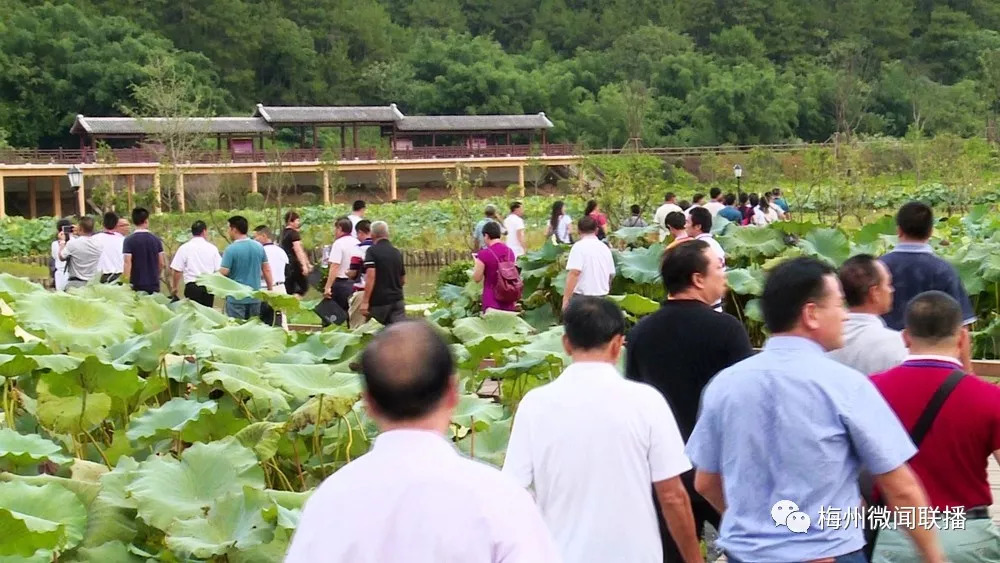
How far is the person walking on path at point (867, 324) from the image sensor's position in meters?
3.28

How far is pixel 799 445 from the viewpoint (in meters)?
2.39

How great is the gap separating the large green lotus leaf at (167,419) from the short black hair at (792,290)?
242 cm

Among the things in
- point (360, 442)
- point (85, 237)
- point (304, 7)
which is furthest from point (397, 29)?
point (360, 442)

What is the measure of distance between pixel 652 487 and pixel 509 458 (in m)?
0.36

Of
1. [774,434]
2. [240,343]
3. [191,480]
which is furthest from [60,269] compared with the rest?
[774,434]

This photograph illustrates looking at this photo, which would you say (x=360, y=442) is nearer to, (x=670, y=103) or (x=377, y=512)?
(x=377, y=512)

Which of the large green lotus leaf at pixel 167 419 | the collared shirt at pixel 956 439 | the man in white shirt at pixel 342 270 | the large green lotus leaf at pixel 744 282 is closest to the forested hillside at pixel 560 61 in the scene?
the large green lotus leaf at pixel 744 282

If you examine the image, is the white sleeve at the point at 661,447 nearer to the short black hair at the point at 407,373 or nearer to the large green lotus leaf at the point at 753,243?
the short black hair at the point at 407,373

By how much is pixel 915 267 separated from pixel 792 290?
2.15 m

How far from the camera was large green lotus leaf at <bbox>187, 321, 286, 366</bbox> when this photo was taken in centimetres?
504

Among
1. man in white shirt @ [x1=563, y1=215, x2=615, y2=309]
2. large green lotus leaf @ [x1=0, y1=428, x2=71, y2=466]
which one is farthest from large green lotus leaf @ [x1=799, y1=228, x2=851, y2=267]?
large green lotus leaf @ [x1=0, y1=428, x2=71, y2=466]

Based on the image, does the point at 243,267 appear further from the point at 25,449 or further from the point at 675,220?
the point at 25,449

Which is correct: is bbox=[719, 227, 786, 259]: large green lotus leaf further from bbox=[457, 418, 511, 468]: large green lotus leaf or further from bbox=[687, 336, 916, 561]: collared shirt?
bbox=[687, 336, 916, 561]: collared shirt

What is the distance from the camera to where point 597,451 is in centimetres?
270
